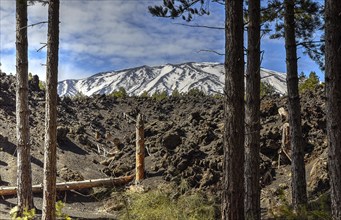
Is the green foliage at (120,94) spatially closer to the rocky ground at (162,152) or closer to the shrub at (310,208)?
the rocky ground at (162,152)

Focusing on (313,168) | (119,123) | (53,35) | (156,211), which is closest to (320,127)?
(313,168)

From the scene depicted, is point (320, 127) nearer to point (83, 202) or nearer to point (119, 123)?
point (83, 202)

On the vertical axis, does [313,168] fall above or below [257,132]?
below

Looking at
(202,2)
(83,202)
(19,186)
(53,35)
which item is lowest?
(83,202)

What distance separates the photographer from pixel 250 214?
29.6 ft

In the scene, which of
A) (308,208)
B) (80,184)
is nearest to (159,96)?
(80,184)

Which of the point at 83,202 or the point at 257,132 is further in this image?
the point at 83,202

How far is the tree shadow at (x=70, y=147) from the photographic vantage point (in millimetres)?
21094

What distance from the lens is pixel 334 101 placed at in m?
7.18

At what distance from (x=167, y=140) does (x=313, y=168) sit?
715cm

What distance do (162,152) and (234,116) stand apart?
12.4 m

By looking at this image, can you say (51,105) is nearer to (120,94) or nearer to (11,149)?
(11,149)

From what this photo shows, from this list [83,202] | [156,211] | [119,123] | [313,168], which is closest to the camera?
[156,211]

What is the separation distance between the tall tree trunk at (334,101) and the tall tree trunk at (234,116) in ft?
7.20
